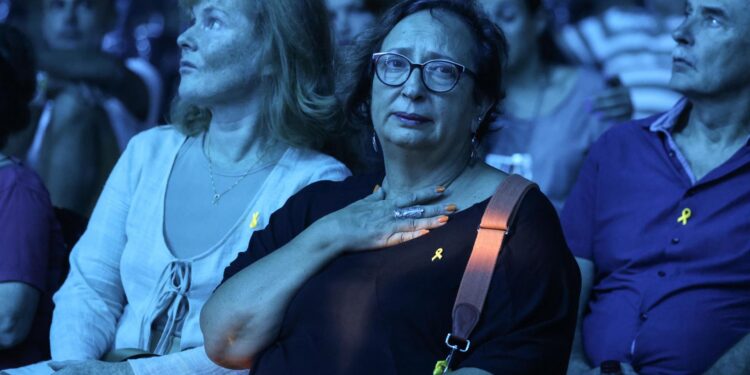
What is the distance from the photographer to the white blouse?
3.35 m

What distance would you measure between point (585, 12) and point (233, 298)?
12.6 feet

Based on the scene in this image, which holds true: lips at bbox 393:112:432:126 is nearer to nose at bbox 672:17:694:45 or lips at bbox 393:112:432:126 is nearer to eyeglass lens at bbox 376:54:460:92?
eyeglass lens at bbox 376:54:460:92

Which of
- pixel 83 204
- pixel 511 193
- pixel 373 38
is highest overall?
pixel 373 38

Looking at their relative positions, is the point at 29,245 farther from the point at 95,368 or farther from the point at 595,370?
the point at 595,370

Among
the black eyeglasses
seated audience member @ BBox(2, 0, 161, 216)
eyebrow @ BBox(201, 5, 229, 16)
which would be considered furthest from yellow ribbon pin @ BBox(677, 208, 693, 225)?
seated audience member @ BBox(2, 0, 161, 216)

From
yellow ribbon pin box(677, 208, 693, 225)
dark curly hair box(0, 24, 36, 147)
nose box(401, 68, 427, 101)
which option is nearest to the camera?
nose box(401, 68, 427, 101)

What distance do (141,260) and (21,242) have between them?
0.37 metres

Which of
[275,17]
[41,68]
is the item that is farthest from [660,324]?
[41,68]

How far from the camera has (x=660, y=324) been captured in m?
3.14

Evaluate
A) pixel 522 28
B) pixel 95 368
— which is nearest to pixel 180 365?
pixel 95 368

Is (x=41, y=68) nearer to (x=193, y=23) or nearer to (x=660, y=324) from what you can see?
(x=193, y=23)

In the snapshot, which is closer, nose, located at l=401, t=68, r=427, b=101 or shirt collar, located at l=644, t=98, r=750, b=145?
nose, located at l=401, t=68, r=427, b=101

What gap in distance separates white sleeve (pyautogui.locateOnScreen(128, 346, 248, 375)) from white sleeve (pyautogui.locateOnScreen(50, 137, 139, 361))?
346mm

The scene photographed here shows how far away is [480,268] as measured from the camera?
102 inches
